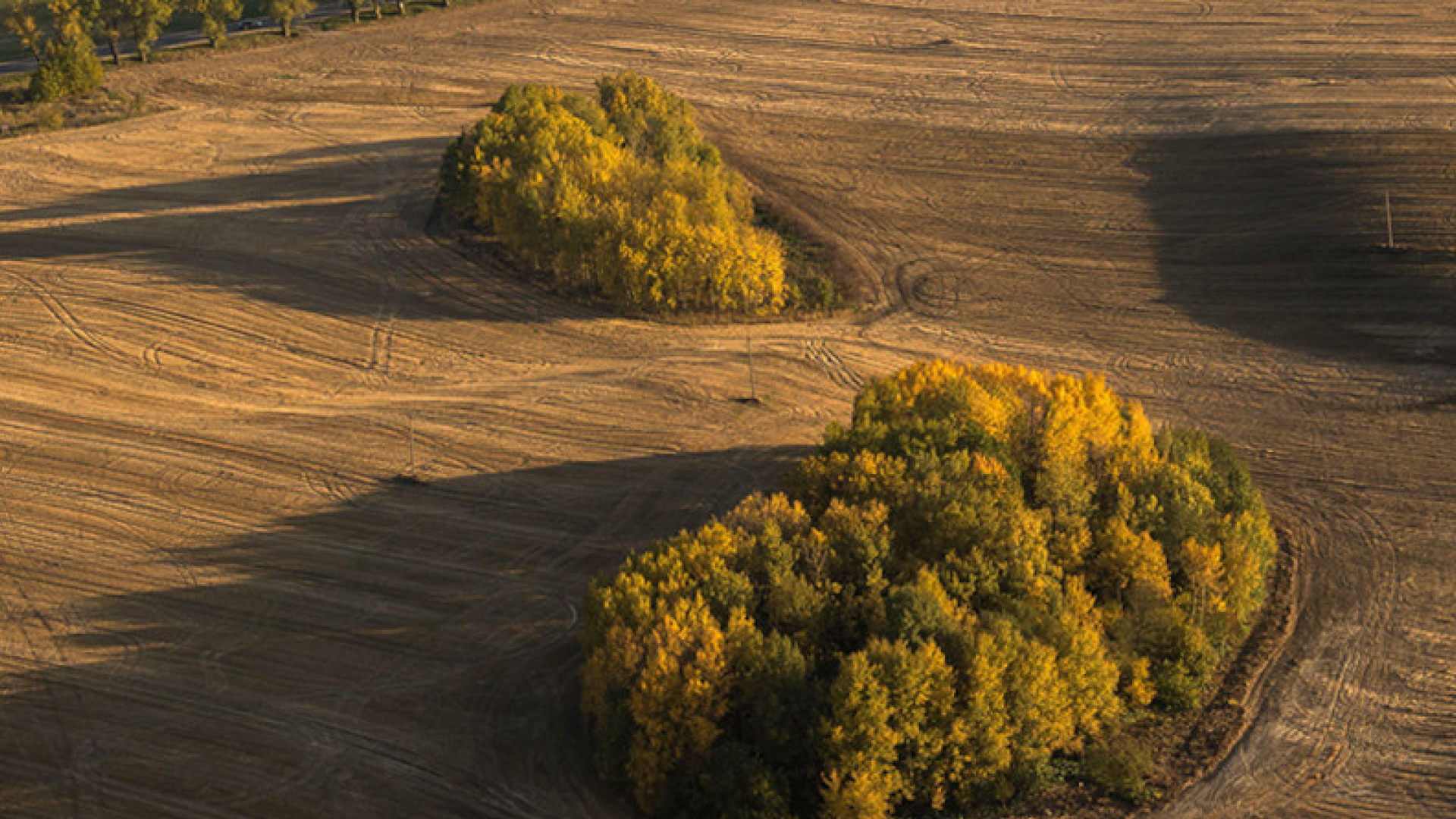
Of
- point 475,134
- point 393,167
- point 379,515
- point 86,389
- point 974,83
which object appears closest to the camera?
point 379,515

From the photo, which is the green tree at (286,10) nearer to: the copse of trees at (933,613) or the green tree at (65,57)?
the green tree at (65,57)

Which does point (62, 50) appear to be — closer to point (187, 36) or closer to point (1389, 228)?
point (187, 36)

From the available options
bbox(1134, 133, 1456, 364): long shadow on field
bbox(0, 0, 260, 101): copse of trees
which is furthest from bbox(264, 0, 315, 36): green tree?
bbox(1134, 133, 1456, 364): long shadow on field

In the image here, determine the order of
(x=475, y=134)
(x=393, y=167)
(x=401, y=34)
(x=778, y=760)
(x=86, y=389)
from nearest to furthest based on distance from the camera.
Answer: (x=778, y=760), (x=86, y=389), (x=475, y=134), (x=393, y=167), (x=401, y=34)

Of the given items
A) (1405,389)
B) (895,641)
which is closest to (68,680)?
(895,641)

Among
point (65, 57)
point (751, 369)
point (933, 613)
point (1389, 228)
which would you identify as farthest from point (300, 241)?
point (1389, 228)

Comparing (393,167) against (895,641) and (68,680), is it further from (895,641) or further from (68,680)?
(895,641)

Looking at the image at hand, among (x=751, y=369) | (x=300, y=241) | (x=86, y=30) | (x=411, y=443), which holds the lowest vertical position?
(x=411, y=443)

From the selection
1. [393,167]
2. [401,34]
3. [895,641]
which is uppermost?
[401,34]
